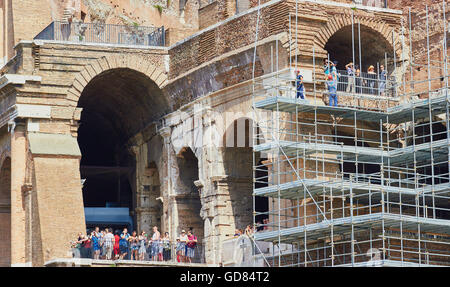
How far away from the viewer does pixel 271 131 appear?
114ft

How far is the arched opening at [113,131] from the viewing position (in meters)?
40.6

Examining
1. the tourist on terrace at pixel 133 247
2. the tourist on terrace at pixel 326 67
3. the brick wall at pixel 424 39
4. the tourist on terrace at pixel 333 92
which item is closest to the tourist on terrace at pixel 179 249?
the tourist on terrace at pixel 133 247

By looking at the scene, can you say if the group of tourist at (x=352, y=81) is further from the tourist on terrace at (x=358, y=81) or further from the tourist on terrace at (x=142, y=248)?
the tourist on terrace at (x=142, y=248)

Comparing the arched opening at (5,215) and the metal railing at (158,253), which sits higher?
the arched opening at (5,215)

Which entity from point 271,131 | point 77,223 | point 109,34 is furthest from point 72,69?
point 271,131

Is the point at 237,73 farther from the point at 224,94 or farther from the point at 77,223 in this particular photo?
the point at 77,223

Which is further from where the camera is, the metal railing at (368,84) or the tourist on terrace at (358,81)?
the tourist on terrace at (358,81)

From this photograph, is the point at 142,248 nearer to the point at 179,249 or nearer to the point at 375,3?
the point at 179,249

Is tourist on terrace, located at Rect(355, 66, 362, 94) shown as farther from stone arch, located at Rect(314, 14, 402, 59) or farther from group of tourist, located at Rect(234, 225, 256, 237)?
group of tourist, located at Rect(234, 225, 256, 237)

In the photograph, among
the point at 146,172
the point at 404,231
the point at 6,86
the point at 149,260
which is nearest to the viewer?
the point at 404,231

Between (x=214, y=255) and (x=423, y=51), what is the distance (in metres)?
7.63

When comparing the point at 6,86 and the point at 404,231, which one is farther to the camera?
the point at 6,86

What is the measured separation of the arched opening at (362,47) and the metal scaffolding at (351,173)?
27.2 inches

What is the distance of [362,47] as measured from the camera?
37.2 m
